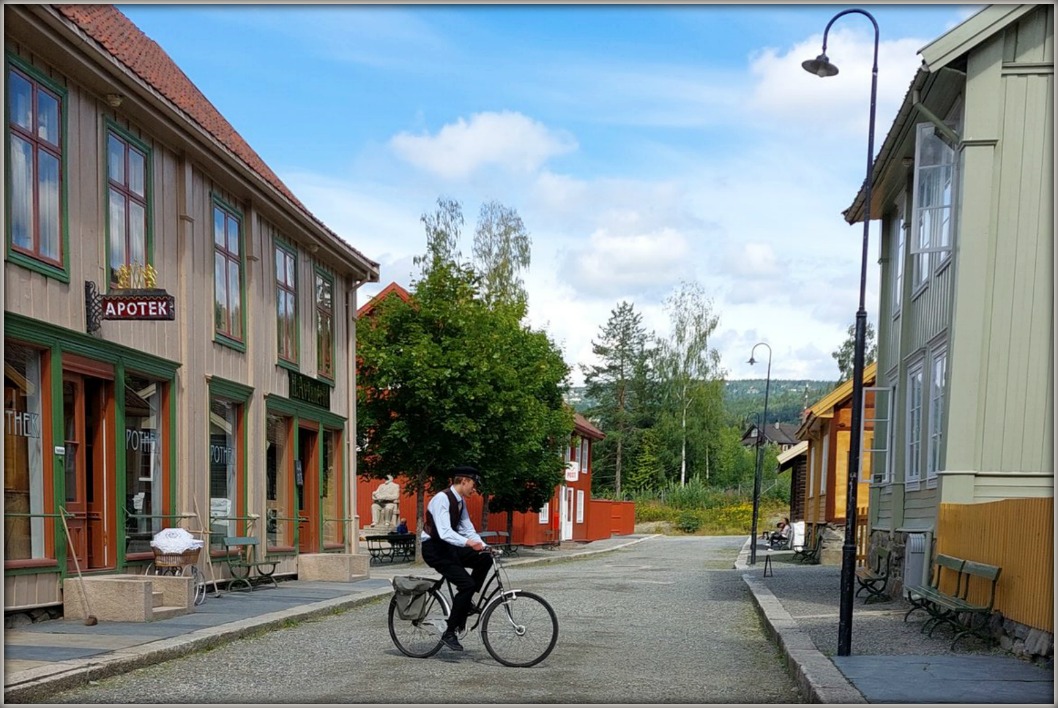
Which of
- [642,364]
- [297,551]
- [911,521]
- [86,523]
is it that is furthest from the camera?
[642,364]

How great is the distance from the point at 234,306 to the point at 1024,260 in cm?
1065

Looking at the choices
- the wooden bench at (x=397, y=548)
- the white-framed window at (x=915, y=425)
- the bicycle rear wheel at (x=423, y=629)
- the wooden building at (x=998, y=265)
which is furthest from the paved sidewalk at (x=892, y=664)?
the wooden bench at (x=397, y=548)

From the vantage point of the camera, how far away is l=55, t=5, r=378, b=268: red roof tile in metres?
15.1

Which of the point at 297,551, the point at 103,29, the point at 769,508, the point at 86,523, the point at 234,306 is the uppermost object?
the point at 103,29

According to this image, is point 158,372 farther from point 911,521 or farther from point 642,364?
point 642,364

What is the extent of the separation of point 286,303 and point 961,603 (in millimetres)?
12595

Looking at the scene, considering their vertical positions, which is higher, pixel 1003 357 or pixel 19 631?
pixel 1003 357

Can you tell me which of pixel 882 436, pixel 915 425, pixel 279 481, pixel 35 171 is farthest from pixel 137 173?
pixel 882 436

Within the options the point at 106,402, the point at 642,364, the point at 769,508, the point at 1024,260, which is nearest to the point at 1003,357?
the point at 1024,260

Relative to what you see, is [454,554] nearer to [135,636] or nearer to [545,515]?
[135,636]

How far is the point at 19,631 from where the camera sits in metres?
12.3

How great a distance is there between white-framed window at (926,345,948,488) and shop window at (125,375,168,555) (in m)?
9.57

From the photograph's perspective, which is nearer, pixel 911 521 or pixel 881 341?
pixel 911 521

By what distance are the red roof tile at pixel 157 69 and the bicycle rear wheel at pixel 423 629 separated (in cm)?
659
